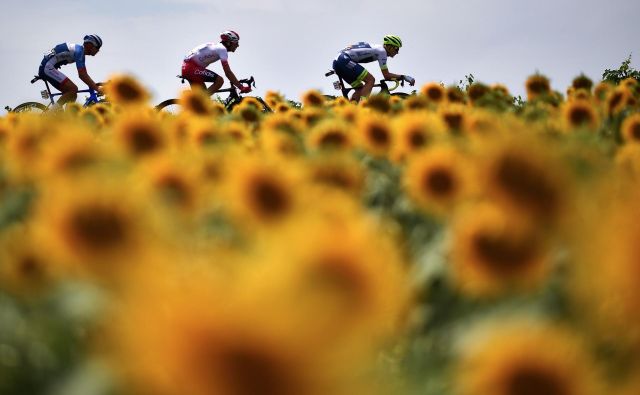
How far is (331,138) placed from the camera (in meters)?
2.51

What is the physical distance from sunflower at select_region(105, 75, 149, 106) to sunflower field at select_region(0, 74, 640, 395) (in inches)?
65.8

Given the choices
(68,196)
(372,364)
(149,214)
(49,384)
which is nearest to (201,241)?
(149,214)

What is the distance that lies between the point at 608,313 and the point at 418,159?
938 mm

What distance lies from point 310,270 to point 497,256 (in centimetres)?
63

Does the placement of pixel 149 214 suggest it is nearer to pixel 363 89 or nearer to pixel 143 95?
pixel 143 95

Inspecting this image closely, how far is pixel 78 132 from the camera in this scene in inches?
78.9

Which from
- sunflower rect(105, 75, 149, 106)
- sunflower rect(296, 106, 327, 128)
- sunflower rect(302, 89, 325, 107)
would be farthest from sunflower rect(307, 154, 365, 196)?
sunflower rect(302, 89, 325, 107)

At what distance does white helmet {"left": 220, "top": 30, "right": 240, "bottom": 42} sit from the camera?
53.6 ft

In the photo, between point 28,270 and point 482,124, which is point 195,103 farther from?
point 28,270

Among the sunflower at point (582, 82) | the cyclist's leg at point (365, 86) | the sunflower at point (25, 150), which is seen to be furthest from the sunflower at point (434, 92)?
the cyclist's leg at point (365, 86)

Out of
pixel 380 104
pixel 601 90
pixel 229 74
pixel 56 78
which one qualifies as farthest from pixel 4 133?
pixel 56 78

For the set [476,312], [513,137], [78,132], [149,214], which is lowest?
[476,312]

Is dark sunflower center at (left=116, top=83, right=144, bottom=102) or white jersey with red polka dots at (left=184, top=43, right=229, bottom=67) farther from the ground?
white jersey with red polka dots at (left=184, top=43, right=229, bottom=67)

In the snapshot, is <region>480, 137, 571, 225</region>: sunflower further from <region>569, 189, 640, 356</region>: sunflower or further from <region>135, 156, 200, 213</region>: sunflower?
<region>135, 156, 200, 213</region>: sunflower
